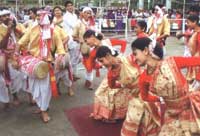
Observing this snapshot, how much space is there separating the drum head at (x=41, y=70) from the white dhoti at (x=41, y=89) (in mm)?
130

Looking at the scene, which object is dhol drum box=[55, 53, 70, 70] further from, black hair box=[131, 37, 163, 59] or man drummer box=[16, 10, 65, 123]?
black hair box=[131, 37, 163, 59]

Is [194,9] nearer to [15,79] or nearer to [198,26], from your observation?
[198,26]

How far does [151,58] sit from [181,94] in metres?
0.38

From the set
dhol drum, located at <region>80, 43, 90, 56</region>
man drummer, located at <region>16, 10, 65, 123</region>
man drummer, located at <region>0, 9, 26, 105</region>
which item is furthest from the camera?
dhol drum, located at <region>80, 43, 90, 56</region>

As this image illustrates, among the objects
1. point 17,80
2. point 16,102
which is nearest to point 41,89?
point 17,80

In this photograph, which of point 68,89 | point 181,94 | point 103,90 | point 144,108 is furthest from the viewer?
point 68,89

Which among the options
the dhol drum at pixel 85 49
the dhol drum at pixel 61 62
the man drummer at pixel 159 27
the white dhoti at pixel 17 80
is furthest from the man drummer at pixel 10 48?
the man drummer at pixel 159 27

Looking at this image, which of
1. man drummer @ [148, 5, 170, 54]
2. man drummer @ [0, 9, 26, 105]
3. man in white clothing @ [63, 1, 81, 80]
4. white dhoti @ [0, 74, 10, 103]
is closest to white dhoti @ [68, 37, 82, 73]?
man in white clothing @ [63, 1, 81, 80]

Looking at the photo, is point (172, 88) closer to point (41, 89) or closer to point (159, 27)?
point (41, 89)

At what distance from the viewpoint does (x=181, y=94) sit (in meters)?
3.15

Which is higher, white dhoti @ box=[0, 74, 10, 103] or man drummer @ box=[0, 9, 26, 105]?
man drummer @ box=[0, 9, 26, 105]

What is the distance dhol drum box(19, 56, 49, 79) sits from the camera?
476cm

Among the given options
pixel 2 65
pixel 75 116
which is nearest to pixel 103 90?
pixel 75 116

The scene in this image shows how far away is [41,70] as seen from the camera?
480 centimetres
